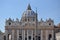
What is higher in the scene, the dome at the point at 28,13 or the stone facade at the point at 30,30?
the dome at the point at 28,13

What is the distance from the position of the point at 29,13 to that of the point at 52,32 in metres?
6.90

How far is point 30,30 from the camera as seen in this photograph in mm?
44500

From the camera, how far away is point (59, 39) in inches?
1513

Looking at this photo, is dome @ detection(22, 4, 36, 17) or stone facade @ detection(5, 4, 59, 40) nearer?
stone facade @ detection(5, 4, 59, 40)

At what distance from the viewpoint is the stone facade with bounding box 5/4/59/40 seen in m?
44.2

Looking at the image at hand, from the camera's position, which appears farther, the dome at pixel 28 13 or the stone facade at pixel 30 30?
the dome at pixel 28 13

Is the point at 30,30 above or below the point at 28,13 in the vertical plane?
below

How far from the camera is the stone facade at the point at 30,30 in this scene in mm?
44188

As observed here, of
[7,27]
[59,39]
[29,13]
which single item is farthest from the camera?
[29,13]

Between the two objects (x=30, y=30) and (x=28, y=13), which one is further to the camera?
(x=28, y=13)

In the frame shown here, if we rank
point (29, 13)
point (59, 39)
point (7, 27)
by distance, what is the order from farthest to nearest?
point (29, 13), point (7, 27), point (59, 39)

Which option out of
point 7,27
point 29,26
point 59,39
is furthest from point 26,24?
point 59,39

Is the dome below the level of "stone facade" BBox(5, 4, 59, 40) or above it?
above

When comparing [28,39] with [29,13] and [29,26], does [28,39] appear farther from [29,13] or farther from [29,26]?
[29,13]
